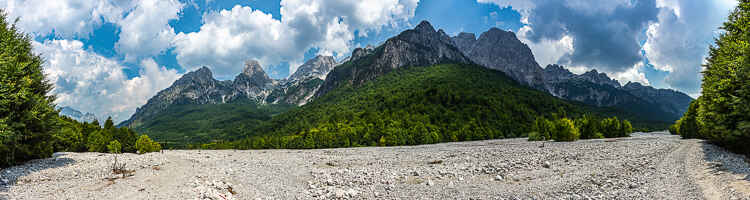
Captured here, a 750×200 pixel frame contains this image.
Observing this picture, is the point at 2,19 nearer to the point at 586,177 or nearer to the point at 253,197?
the point at 253,197

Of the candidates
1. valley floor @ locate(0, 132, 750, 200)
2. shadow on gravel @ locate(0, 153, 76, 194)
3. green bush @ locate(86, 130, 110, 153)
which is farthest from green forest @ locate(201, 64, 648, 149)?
shadow on gravel @ locate(0, 153, 76, 194)

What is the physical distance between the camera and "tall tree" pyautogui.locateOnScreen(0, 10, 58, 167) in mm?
18250

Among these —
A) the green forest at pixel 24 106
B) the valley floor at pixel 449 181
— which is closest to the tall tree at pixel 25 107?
the green forest at pixel 24 106

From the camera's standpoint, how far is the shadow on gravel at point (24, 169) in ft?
52.8

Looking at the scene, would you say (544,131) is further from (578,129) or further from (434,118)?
(434,118)

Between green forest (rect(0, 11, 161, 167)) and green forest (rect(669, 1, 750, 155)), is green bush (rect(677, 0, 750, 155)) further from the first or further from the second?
green forest (rect(0, 11, 161, 167))

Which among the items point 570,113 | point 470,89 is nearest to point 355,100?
point 470,89

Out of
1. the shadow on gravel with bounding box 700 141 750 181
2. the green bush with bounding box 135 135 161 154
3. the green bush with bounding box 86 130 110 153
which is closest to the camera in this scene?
the shadow on gravel with bounding box 700 141 750 181

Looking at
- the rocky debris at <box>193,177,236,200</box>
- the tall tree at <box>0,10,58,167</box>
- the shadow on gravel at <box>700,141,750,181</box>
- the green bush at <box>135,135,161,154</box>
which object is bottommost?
the rocky debris at <box>193,177,236,200</box>

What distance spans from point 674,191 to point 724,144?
52.7 ft

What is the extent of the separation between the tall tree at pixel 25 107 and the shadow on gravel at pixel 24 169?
93cm

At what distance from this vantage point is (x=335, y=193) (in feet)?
55.5

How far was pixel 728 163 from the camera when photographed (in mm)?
15602

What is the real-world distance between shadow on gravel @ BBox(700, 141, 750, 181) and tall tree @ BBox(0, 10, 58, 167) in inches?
1468
